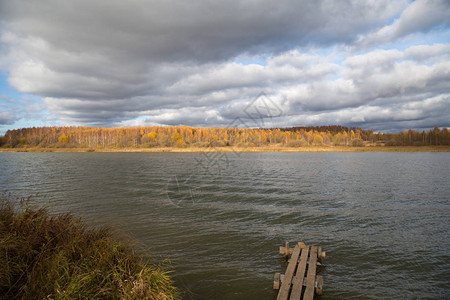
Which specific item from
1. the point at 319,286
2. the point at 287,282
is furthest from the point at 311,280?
the point at 287,282

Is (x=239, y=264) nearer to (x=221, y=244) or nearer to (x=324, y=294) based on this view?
(x=221, y=244)

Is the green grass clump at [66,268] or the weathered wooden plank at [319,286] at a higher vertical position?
the green grass clump at [66,268]

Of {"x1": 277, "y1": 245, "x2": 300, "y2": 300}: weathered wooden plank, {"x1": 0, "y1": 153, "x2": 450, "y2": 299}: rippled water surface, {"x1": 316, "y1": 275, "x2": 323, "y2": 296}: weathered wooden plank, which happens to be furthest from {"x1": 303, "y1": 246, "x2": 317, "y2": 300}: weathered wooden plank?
{"x1": 0, "y1": 153, "x2": 450, "y2": 299}: rippled water surface

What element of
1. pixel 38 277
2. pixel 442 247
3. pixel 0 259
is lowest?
pixel 442 247

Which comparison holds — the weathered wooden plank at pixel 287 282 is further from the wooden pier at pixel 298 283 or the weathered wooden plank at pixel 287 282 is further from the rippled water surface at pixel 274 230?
the rippled water surface at pixel 274 230

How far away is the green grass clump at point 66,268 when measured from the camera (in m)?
5.09

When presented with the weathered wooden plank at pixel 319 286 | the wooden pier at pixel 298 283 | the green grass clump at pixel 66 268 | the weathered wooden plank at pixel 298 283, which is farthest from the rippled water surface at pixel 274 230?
the green grass clump at pixel 66 268

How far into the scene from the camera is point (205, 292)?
23.6ft

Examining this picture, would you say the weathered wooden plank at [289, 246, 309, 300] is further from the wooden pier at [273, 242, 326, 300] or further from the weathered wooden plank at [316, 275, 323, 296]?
the weathered wooden plank at [316, 275, 323, 296]

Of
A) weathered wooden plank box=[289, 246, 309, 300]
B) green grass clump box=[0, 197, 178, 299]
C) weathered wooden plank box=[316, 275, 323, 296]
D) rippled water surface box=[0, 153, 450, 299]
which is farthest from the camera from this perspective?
rippled water surface box=[0, 153, 450, 299]

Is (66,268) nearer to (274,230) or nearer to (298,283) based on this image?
(298,283)

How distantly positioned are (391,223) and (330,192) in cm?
847

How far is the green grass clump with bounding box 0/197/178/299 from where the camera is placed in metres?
5.09

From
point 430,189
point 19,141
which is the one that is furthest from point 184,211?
point 19,141
